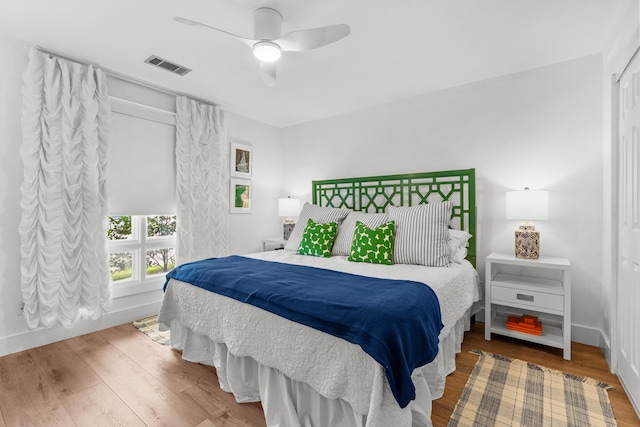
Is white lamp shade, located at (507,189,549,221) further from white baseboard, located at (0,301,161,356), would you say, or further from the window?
white baseboard, located at (0,301,161,356)

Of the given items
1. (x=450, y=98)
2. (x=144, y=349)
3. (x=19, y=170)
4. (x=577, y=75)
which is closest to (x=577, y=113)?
(x=577, y=75)

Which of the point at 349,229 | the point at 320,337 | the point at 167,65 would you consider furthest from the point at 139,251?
the point at 320,337

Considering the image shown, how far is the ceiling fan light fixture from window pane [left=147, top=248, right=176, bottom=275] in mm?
2573

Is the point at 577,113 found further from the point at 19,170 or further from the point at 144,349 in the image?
the point at 19,170

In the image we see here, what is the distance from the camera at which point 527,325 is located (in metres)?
2.55

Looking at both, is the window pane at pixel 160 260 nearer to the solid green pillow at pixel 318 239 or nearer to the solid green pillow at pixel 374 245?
the solid green pillow at pixel 318 239

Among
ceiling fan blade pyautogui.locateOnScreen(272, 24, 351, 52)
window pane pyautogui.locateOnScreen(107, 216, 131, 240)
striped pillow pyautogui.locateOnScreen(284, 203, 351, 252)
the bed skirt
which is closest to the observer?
the bed skirt

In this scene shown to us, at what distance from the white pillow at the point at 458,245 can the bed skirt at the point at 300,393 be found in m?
0.72

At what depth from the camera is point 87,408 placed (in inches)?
71.2

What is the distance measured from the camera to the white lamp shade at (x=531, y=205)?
2516 millimetres

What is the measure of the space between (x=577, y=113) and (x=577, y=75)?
1.11ft

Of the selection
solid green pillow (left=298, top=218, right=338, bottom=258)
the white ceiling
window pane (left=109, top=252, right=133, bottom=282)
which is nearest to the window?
window pane (left=109, top=252, right=133, bottom=282)

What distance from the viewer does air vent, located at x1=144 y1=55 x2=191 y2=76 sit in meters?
2.72

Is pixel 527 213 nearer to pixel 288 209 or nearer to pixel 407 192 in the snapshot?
pixel 407 192
